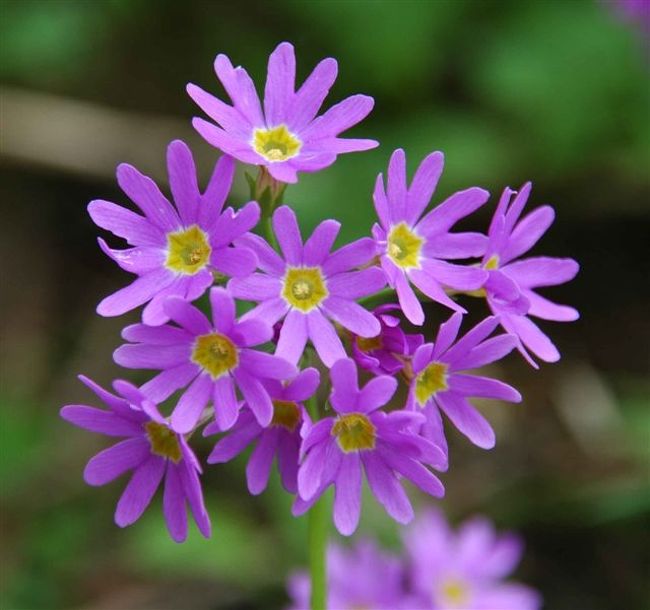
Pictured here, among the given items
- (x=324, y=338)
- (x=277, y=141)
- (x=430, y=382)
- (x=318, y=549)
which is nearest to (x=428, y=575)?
(x=318, y=549)

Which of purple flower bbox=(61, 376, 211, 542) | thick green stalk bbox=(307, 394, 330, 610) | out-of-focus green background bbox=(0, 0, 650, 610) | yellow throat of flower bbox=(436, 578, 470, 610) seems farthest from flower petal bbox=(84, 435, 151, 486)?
out-of-focus green background bbox=(0, 0, 650, 610)

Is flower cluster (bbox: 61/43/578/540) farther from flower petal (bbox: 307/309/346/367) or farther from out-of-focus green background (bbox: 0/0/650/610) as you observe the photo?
out-of-focus green background (bbox: 0/0/650/610)

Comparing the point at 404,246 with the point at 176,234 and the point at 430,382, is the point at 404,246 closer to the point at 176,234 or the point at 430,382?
the point at 430,382

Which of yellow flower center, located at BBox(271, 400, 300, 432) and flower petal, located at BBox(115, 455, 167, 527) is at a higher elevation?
yellow flower center, located at BBox(271, 400, 300, 432)

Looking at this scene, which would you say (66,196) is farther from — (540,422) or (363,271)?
(363,271)

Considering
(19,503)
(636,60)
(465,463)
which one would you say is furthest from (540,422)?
(19,503)

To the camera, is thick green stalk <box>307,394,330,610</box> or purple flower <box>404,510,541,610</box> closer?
thick green stalk <box>307,394,330,610</box>

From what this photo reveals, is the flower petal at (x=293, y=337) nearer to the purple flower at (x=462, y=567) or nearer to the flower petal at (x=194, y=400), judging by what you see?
the flower petal at (x=194, y=400)
